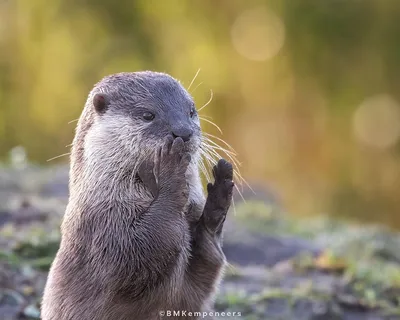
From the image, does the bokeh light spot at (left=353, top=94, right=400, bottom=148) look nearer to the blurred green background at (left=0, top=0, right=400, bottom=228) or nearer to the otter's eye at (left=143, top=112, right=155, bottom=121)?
the blurred green background at (left=0, top=0, right=400, bottom=228)

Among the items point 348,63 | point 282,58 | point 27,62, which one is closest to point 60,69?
Answer: point 27,62

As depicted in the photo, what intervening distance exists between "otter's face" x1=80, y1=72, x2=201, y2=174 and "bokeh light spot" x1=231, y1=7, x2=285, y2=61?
38.9 ft

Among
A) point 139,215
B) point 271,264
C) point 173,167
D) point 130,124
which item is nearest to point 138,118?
point 130,124

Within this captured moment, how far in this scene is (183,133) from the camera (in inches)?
149

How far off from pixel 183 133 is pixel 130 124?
284 millimetres

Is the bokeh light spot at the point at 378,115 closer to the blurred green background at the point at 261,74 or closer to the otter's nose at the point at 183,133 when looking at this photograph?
the blurred green background at the point at 261,74

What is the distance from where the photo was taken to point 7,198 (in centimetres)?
763

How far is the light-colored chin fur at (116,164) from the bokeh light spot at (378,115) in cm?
1211

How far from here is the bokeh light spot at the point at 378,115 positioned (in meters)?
15.6

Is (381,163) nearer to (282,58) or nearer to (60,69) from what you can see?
(282,58)

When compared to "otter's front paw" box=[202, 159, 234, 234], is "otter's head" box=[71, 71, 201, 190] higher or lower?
higher

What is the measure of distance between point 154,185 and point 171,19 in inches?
492

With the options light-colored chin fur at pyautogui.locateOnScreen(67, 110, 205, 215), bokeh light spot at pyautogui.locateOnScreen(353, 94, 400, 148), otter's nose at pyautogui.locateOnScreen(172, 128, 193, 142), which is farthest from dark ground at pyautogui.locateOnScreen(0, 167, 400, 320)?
bokeh light spot at pyautogui.locateOnScreen(353, 94, 400, 148)

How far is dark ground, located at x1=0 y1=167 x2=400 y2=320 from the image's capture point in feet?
17.8
